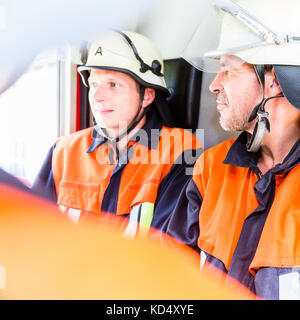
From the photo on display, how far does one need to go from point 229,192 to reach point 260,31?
50cm

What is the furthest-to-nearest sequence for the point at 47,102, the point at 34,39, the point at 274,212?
1. the point at 47,102
2. the point at 274,212
3. the point at 34,39

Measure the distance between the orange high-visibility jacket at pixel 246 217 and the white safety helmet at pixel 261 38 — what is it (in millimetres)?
127

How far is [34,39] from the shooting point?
273 mm

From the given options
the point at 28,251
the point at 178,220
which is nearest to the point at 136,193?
the point at 178,220

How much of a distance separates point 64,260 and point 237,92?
0.89m

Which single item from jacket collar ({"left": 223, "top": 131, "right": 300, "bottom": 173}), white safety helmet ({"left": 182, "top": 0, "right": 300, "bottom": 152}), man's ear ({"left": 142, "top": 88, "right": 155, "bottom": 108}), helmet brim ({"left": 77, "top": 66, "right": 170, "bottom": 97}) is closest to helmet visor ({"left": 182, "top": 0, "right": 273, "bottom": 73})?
white safety helmet ({"left": 182, "top": 0, "right": 300, "bottom": 152})

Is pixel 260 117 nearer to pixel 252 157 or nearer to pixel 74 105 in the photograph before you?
pixel 252 157

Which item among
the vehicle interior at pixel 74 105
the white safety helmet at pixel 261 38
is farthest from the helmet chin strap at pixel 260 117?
the vehicle interior at pixel 74 105

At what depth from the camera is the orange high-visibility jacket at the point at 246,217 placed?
90 cm

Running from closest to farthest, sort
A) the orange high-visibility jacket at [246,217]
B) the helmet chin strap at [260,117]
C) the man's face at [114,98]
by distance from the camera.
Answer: the orange high-visibility jacket at [246,217]
the helmet chin strap at [260,117]
the man's face at [114,98]

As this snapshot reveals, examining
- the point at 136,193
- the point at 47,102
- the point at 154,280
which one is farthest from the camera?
the point at 47,102

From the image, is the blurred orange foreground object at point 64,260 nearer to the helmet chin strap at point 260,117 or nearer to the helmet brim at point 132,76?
the helmet chin strap at point 260,117

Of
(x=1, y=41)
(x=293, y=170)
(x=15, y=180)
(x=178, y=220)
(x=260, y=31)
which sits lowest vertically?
(x=178, y=220)

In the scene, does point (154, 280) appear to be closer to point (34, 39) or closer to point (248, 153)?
point (34, 39)
